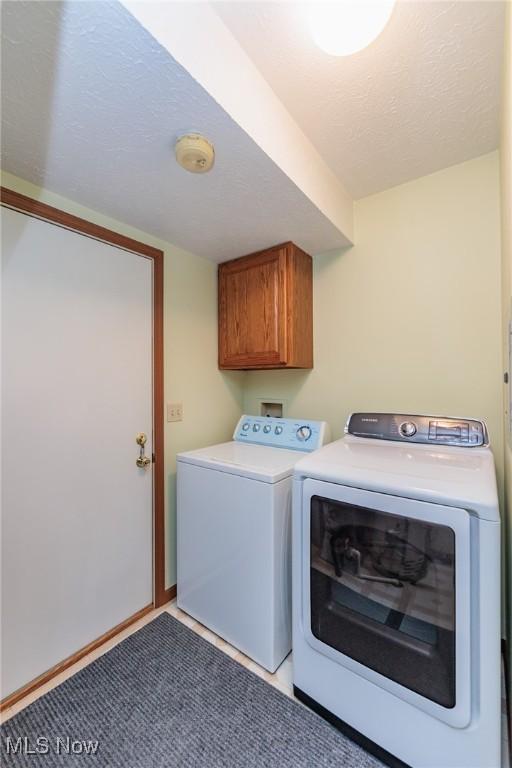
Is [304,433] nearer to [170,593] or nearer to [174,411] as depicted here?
[174,411]

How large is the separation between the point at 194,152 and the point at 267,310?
0.99 m

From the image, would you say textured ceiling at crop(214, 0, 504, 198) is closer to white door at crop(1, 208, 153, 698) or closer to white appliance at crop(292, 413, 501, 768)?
white door at crop(1, 208, 153, 698)

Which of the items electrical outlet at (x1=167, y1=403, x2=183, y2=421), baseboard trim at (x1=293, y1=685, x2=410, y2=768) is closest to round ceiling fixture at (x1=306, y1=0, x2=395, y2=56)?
electrical outlet at (x1=167, y1=403, x2=183, y2=421)

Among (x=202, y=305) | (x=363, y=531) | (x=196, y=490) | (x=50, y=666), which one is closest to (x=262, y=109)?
(x=202, y=305)

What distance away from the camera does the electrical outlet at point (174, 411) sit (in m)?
1.92

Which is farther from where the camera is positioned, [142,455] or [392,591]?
[142,455]

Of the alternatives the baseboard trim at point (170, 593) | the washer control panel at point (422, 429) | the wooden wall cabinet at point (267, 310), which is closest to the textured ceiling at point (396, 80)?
the wooden wall cabinet at point (267, 310)

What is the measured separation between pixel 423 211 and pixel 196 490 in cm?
195

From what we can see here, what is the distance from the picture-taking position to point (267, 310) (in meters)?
1.98

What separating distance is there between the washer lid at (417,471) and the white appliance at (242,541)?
0.96 feet

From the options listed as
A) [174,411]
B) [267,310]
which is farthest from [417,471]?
[174,411]

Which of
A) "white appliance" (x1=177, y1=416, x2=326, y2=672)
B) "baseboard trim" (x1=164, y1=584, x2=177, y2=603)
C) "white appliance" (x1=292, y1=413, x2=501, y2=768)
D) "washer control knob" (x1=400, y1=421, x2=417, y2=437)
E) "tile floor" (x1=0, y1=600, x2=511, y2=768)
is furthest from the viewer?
"baseboard trim" (x1=164, y1=584, x2=177, y2=603)

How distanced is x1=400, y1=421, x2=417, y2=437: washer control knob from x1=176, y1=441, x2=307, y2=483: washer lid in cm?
54

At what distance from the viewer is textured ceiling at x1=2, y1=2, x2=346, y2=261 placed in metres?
0.80
